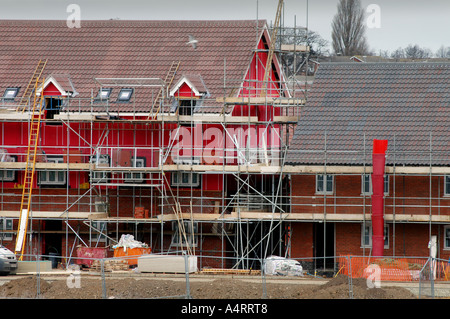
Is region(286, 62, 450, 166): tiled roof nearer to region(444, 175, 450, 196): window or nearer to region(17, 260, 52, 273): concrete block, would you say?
region(444, 175, 450, 196): window

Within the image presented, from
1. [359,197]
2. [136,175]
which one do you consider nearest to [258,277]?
[359,197]

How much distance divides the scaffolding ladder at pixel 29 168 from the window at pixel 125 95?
3594mm

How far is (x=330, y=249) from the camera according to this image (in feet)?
151

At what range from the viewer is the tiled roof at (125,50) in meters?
49.5

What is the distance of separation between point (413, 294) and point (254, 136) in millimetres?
15345

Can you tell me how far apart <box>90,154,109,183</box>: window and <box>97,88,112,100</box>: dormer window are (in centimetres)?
289

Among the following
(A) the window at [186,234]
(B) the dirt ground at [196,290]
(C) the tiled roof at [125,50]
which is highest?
(C) the tiled roof at [125,50]

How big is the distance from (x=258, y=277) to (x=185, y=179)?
26.2 ft

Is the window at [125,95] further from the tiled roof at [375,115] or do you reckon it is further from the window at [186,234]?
the tiled roof at [375,115]

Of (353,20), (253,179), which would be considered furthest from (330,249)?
(353,20)

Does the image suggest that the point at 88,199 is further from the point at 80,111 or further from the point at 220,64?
the point at 220,64

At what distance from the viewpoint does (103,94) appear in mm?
48375

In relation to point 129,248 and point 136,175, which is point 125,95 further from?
point 129,248

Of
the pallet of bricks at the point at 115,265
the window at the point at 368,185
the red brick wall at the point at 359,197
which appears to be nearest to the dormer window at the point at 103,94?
the pallet of bricks at the point at 115,265
